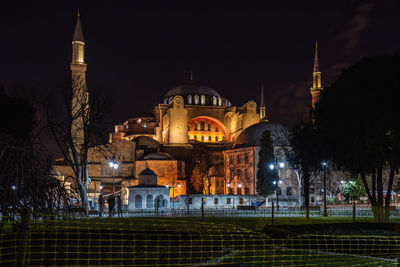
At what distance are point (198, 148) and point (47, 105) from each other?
131 feet

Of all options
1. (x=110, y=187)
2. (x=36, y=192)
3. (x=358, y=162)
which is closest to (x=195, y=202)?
(x=110, y=187)

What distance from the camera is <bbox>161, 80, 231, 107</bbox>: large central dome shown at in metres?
86.0

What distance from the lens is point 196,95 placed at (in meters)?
86.6

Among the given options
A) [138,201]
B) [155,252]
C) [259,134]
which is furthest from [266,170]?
[155,252]

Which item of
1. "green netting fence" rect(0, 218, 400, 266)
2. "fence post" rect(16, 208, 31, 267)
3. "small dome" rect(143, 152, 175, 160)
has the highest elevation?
"small dome" rect(143, 152, 175, 160)

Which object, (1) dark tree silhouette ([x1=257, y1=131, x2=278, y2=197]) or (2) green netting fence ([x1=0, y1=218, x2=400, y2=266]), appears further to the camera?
(1) dark tree silhouette ([x1=257, y1=131, x2=278, y2=197])

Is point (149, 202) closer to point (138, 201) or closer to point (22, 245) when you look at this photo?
point (138, 201)

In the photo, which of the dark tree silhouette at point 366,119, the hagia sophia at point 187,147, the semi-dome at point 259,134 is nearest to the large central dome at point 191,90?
the hagia sophia at point 187,147

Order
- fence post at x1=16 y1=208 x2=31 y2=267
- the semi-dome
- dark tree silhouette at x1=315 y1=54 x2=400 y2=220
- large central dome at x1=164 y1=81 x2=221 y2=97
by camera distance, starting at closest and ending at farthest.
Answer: fence post at x1=16 y1=208 x2=31 y2=267, dark tree silhouette at x1=315 y1=54 x2=400 y2=220, the semi-dome, large central dome at x1=164 y1=81 x2=221 y2=97

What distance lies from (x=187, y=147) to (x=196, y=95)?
18.1 metres

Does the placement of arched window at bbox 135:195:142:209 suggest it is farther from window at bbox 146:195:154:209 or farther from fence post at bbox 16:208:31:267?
fence post at bbox 16:208:31:267

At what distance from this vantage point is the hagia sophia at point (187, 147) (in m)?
60.5

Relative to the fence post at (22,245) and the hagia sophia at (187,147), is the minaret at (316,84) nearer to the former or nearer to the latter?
the hagia sophia at (187,147)

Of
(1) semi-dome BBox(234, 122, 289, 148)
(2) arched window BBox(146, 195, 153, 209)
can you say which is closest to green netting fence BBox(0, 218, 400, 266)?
(2) arched window BBox(146, 195, 153, 209)
